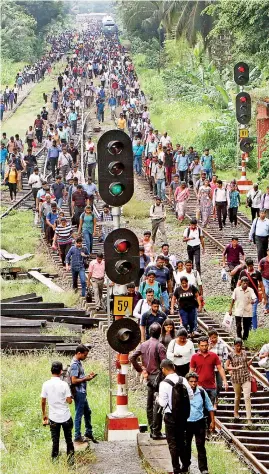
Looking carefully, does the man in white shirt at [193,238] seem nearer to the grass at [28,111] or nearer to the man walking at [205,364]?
the man walking at [205,364]

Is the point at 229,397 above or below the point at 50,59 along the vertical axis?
below

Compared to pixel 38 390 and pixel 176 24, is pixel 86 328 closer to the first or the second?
pixel 38 390

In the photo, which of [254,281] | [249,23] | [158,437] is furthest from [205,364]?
[249,23]

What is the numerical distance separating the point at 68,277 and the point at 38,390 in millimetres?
8515

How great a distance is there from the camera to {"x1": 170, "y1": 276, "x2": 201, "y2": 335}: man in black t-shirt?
56.9ft

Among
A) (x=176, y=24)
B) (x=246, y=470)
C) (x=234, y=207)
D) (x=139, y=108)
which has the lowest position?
(x=246, y=470)

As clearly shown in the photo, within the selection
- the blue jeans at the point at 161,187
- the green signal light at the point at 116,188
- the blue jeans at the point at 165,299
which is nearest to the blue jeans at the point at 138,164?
the blue jeans at the point at 161,187

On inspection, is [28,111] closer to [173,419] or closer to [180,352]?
[180,352]

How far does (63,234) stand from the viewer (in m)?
24.0

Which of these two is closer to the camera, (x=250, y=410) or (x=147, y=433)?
(x=147, y=433)

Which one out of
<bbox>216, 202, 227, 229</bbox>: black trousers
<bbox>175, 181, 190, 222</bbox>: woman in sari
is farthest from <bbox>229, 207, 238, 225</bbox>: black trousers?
<bbox>175, 181, 190, 222</bbox>: woman in sari

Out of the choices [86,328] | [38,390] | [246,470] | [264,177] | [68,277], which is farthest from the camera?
[264,177]

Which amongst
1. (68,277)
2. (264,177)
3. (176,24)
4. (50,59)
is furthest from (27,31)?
(68,277)

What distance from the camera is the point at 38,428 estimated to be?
14.9 meters
